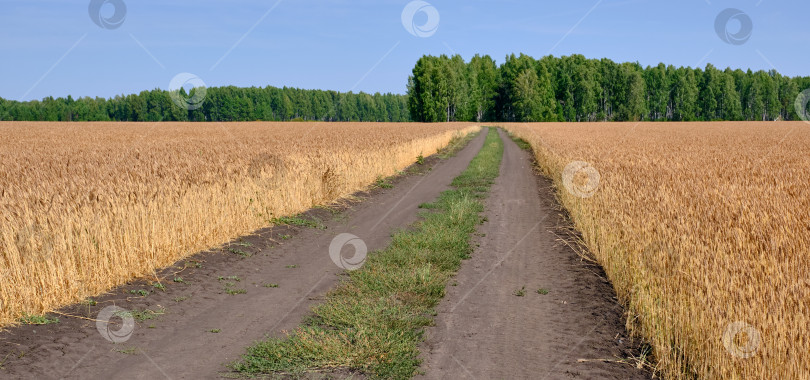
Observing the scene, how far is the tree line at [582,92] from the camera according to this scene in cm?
11700

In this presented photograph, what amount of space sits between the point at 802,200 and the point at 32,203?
12683mm

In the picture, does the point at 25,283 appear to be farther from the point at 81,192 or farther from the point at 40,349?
the point at 81,192

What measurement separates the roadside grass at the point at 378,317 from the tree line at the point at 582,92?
10402cm

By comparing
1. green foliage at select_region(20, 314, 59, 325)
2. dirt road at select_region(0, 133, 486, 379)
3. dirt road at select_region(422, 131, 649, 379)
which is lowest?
dirt road at select_region(422, 131, 649, 379)

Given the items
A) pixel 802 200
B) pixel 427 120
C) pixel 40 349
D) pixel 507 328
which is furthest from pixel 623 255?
pixel 427 120

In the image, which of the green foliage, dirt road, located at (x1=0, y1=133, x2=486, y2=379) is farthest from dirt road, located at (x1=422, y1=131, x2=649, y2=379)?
the green foliage
